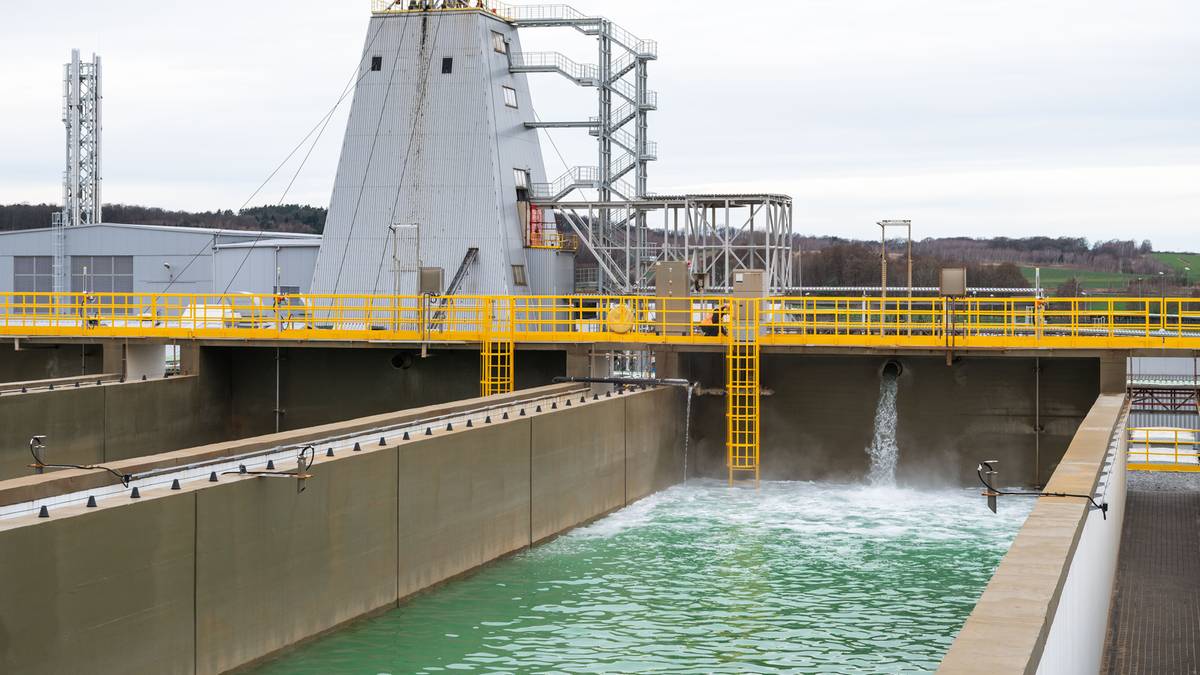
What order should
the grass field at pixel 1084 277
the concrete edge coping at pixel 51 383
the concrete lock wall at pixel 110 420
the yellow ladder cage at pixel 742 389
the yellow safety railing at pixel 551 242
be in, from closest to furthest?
the concrete lock wall at pixel 110 420 → the concrete edge coping at pixel 51 383 → the yellow ladder cage at pixel 742 389 → the yellow safety railing at pixel 551 242 → the grass field at pixel 1084 277

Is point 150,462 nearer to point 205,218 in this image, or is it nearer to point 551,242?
point 551,242

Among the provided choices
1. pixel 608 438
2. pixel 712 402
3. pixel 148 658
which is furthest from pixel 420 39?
pixel 148 658

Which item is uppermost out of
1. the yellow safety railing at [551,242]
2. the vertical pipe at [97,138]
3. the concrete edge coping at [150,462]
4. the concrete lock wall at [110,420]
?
the vertical pipe at [97,138]

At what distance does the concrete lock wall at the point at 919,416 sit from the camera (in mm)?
27234

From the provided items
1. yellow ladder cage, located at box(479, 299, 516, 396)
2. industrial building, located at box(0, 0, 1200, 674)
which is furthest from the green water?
yellow ladder cage, located at box(479, 299, 516, 396)

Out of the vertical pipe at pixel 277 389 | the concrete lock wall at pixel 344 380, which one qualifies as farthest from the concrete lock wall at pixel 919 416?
the vertical pipe at pixel 277 389

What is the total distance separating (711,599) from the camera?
18641mm

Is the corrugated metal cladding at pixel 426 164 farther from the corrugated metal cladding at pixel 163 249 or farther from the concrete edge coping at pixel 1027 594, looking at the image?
the concrete edge coping at pixel 1027 594

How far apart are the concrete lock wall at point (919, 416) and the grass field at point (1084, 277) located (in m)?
78.2

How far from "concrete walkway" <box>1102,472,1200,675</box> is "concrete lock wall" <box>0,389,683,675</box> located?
853 centimetres

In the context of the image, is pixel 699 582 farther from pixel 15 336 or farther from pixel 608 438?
pixel 15 336

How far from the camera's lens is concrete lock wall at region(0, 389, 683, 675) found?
1193 centimetres

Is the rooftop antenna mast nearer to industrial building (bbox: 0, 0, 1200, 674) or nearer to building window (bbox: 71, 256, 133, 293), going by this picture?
building window (bbox: 71, 256, 133, 293)

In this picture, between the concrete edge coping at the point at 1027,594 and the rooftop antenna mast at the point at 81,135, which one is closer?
the concrete edge coping at the point at 1027,594
